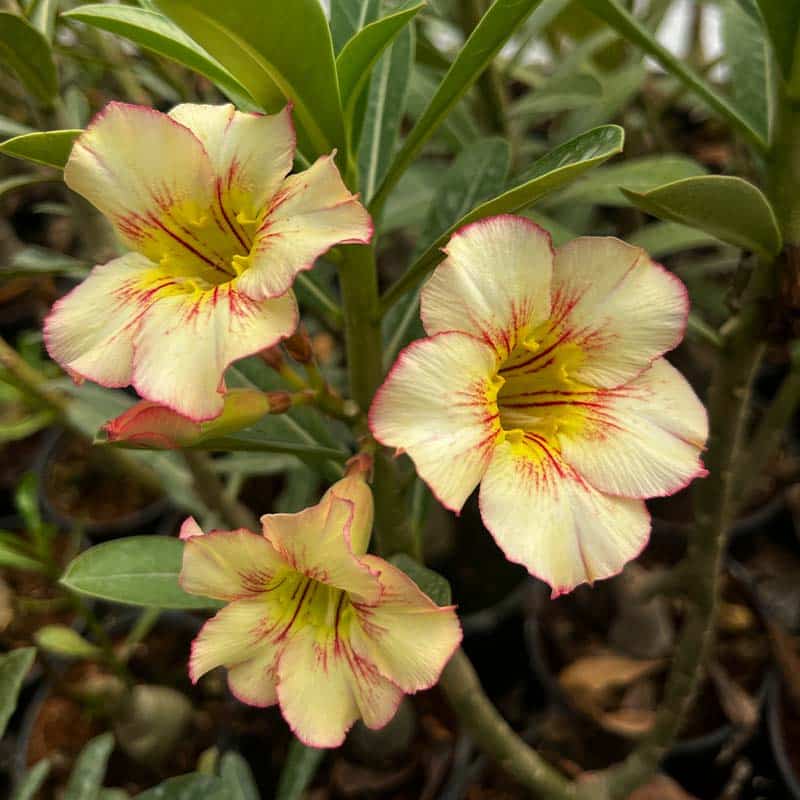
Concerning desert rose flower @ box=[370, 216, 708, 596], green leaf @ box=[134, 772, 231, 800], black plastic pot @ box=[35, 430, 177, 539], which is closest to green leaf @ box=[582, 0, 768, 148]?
desert rose flower @ box=[370, 216, 708, 596]

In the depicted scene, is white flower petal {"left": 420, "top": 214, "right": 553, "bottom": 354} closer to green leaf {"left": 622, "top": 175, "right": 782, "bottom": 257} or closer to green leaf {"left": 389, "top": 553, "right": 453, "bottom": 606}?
green leaf {"left": 622, "top": 175, "right": 782, "bottom": 257}

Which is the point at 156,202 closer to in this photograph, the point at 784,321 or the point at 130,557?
the point at 130,557

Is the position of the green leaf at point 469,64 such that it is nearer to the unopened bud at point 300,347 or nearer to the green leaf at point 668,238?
the unopened bud at point 300,347

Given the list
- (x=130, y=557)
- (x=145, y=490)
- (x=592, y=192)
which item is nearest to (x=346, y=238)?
(x=130, y=557)

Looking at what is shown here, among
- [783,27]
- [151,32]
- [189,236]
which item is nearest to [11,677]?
[189,236]

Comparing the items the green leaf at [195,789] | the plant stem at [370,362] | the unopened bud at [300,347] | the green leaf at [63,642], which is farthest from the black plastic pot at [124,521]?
the unopened bud at [300,347]

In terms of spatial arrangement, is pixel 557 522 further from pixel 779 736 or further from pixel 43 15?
pixel 779 736
